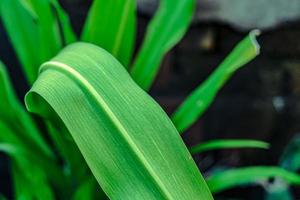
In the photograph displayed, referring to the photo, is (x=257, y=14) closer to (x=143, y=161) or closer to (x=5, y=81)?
(x=5, y=81)

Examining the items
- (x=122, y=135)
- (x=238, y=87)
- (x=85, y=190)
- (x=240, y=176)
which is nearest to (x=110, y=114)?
(x=122, y=135)

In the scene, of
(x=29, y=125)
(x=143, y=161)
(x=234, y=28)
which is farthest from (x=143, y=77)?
(x=234, y=28)

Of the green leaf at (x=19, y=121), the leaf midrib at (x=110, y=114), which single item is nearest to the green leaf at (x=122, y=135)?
the leaf midrib at (x=110, y=114)

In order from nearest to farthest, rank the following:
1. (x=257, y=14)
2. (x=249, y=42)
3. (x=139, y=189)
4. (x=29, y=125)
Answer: (x=139, y=189)
(x=249, y=42)
(x=29, y=125)
(x=257, y=14)

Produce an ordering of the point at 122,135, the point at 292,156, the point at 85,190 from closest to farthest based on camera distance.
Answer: the point at 122,135 → the point at 85,190 → the point at 292,156

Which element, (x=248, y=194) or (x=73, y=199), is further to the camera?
(x=248, y=194)

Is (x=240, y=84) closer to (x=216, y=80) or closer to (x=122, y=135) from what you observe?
(x=216, y=80)
